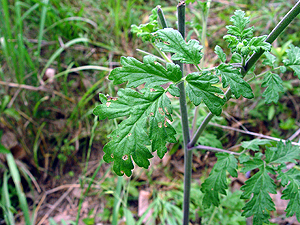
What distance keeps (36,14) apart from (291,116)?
3107 millimetres

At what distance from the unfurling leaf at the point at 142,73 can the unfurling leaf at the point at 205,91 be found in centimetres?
5

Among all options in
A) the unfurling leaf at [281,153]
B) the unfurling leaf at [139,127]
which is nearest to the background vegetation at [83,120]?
the unfurling leaf at [281,153]

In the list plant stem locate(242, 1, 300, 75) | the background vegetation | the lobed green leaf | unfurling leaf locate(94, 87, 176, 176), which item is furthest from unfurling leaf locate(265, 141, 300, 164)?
the background vegetation

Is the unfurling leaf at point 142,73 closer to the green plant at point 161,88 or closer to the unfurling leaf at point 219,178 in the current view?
the green plant at point 161,88

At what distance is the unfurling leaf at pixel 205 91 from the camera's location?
26.2 inches

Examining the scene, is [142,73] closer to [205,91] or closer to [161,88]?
[161,88]

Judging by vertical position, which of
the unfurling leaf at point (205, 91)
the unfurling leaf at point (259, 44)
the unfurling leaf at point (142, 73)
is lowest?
the unfurling leaf at point (205, 91)

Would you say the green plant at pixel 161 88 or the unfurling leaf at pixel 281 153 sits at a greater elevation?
the green plant at pixel 161 88

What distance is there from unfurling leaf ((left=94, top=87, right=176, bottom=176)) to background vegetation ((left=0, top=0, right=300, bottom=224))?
1025 mm

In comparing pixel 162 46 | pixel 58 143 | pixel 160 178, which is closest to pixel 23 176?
pixel 58 143

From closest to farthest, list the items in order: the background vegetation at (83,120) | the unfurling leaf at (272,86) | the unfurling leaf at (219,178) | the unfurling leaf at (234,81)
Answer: the unfurling leaf at (234,81)
the unfurling leaf at (272,86)
the unfurling leaf at (219,178)
the background vegetation at (83,120)

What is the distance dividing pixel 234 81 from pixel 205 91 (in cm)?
9

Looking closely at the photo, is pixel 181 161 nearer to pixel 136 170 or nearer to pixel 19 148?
pixel 136 170

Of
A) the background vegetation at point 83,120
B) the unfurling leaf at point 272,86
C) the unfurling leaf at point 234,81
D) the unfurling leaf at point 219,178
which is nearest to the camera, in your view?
the unfurling leaf at point 234,81
